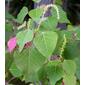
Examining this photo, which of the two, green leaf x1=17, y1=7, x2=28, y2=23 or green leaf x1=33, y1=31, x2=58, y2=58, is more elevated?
green leaf x1=17, y1=7, x2=28, y2=23

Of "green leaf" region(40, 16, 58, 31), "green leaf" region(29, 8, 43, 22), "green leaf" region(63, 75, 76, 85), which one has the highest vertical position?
"green leaf" region(29, 8, 43, 22)

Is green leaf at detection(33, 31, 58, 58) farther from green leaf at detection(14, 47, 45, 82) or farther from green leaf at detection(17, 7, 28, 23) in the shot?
green leaf at detection(17, 7, 28, 23)

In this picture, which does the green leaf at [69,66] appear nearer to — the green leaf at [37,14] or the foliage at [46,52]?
the foliage at [46,52]

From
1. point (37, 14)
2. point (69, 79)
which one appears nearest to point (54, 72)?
point (69, 79)

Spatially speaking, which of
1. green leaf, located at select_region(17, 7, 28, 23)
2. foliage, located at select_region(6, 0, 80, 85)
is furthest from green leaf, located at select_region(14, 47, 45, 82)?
green leaf, located at select_region(17, 7, 28, 23)

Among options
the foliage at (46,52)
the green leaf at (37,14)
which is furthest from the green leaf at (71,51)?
the green leaf at (37,14)

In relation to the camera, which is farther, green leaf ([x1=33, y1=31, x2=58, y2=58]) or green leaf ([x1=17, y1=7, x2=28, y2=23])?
green leaf ([x1=17, y1=7, x2=28, y2=23])
